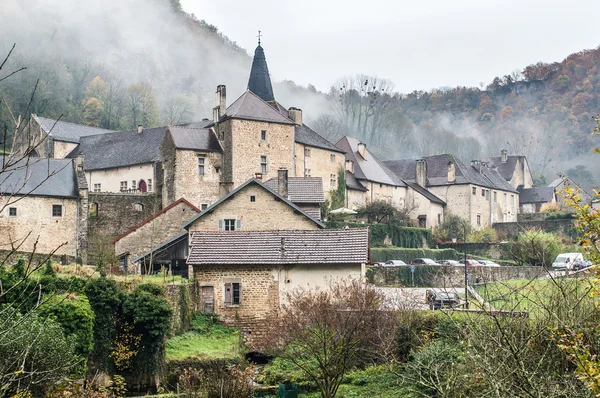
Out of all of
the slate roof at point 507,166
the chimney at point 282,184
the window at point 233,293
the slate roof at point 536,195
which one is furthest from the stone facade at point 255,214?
the slate roof at point 507,166

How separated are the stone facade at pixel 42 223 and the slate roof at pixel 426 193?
30898 millimetres

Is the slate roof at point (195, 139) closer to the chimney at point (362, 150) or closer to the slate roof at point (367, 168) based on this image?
the slate roof at point (367, 168)

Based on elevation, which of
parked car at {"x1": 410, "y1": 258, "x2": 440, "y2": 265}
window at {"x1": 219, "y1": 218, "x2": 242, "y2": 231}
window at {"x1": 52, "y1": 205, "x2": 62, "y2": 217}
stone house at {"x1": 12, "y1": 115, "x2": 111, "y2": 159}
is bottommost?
parked car at {"x1": 410, "y1": 258, "x2": 440, "y2": 265}

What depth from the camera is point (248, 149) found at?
1886 inches

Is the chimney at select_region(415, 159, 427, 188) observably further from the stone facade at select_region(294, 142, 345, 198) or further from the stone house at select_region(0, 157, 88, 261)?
the stone house at select_region(0, 157, 88, 261)

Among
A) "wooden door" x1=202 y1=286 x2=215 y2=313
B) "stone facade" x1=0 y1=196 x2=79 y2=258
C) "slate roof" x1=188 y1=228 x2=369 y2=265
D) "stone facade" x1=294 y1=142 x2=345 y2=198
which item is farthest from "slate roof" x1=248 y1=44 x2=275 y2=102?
"wooden door" x1=202 y1=286 x2=215 y2=313

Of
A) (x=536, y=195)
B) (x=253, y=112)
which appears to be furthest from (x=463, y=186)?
(x=253, y=112)

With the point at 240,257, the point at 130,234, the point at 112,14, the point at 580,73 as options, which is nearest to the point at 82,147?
the point at 130,234

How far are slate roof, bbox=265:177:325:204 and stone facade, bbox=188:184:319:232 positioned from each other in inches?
129

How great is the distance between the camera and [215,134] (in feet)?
162

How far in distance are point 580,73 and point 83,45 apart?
83.5m

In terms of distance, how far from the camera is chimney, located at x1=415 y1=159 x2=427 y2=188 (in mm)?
66125

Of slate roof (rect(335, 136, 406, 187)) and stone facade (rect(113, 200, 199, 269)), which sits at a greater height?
slate roof (rect(335, 136, 406, 187))

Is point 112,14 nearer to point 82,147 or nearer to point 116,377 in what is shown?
point 82,147
